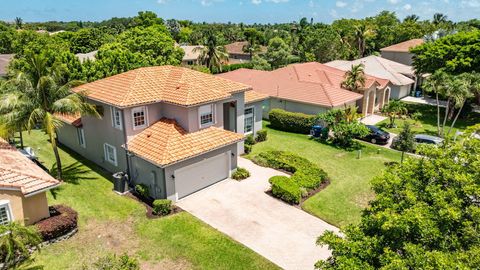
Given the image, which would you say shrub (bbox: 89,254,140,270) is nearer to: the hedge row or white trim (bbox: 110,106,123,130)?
the hedge row

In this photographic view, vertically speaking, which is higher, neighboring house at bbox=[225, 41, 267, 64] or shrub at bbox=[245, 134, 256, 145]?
neighboring house at bbox=[225, 41, 267, 64]

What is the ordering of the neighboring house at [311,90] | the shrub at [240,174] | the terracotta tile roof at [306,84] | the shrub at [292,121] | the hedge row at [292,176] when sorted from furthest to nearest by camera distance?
the terracotta tile roof at [306,84]
the neighboring house at [311,90]
the shrub at [292,121]
the shrub at [240,174]
the hedge row at [292,176]

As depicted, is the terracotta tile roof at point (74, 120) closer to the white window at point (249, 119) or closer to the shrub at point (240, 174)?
the shrub at point (240, 174)

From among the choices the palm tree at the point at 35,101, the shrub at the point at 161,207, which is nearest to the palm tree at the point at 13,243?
the shrub at the point at 161,207

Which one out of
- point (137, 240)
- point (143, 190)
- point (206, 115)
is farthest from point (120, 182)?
point (206, 115)

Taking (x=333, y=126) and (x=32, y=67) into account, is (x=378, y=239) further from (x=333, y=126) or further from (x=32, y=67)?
(x=333, y=126)

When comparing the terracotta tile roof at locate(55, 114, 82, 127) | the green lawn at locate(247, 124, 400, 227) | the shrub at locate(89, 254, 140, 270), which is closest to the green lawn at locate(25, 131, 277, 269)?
the shrub at locate(89, 254, 140, 270)
